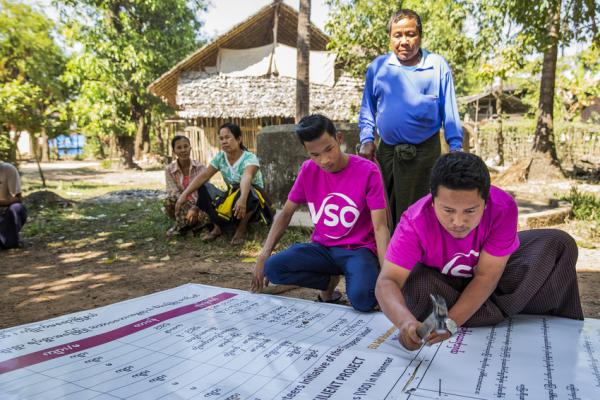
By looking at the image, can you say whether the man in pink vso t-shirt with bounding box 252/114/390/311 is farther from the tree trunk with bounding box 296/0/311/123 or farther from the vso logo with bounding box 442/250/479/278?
the tree trunk with bounding box 296/0/311/123

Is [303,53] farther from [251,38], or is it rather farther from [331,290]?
[251,38]

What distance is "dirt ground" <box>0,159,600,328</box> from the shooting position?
100 inches

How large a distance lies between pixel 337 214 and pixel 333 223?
0.18ft

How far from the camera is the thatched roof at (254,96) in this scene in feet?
38.4

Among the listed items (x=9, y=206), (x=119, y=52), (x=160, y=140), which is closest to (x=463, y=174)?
(x=9, y=206)

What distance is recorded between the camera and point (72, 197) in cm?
787

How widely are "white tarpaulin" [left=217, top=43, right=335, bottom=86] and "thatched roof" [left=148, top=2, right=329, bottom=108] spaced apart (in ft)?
1.02

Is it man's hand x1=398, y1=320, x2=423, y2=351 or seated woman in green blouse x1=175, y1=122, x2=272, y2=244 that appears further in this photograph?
seated woman in green blouse x1=175, y1=122, x2=272, y2=244

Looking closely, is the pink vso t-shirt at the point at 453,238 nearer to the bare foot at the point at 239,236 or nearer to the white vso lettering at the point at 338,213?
the white vso lettering at the point at 338,213

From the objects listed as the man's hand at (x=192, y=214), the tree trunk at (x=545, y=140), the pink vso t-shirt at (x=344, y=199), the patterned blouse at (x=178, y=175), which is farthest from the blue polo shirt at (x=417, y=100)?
the tree trunk at (x=545, y=140)

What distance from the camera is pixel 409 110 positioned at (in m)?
2.33

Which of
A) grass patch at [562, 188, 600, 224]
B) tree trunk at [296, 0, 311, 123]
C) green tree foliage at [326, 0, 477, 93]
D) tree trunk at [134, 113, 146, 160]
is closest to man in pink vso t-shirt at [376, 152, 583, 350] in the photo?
grass patch at [562, 188, 600, 224]

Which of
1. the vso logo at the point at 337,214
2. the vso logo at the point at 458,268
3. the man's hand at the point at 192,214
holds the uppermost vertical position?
the vso logo at the point at 337,214

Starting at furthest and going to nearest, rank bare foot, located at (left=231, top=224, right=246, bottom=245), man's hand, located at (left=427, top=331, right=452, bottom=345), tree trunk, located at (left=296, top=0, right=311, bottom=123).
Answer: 1. tree trunk, located at (left=296, top=0, right=311, bottom=123)
2. bare foot, located at (left=231, top=224, right=246, bottom=245)
3. man's hand, located at (left=427, top=331, right=452, bottom=345)
